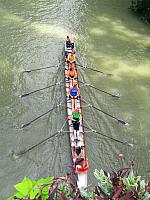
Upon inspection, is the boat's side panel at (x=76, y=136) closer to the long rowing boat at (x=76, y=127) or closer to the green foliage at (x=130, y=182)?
the long rowing boat at (x=76, y=127)

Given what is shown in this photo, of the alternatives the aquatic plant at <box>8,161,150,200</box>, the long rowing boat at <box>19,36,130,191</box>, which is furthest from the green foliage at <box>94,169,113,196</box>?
the long rowing boat at <box>19,36,130,191</box>

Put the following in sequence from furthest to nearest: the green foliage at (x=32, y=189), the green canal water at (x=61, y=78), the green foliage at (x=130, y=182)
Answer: the green canal water at (x=61, y=78)
the green foliage at (x=130, y=182)
the green foliage at (x=32, y=189)

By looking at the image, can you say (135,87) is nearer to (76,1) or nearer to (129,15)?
(129,15)

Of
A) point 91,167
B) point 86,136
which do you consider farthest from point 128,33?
point 91,167

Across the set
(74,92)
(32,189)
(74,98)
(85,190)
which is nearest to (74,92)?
(74,92)

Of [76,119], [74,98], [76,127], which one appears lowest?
[76,127]

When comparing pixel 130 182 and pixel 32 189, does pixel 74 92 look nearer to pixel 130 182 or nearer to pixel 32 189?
→ pixel 130 182

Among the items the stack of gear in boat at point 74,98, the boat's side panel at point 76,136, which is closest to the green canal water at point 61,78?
the boat's side panel at point 76,136

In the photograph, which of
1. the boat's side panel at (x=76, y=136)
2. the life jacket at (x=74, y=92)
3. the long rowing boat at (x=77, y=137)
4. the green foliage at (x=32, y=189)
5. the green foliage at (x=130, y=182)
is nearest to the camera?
the green foliage at (x=32, y=189)

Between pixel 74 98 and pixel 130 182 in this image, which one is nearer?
pixel 130 182
